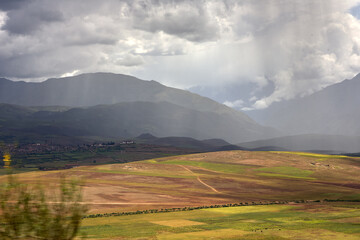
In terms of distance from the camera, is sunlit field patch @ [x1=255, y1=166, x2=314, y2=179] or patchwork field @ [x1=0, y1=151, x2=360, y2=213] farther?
sunlit field patch @ [x1=255, y1=166, x2=314, y2=179]

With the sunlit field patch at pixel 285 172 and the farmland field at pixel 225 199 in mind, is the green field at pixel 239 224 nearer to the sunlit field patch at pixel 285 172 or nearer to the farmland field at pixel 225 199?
the farmland field at pixel 225 199

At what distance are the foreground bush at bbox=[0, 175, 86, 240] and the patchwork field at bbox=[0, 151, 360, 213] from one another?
73.4 m

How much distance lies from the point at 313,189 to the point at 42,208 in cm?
12682

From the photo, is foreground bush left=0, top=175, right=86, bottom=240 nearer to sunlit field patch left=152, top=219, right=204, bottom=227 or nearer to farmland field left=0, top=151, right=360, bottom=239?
farmland field left=0, top=151, right=360, bottom=239

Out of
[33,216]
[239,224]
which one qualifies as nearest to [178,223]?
[239,224]

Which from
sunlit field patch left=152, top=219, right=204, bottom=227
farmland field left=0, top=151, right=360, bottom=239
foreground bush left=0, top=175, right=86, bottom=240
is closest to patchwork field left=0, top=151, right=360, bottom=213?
farmland field left=0, top=151, right=360, bottom=239

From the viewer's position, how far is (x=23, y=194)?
77.6 feet

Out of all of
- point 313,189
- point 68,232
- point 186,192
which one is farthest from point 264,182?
point 68,232

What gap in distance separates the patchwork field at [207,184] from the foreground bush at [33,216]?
73442 millimetres

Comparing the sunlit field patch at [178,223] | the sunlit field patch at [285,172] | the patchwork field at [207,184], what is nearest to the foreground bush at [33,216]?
the sunlit field patch at [178,223]

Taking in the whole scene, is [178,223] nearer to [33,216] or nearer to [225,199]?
[225,199]

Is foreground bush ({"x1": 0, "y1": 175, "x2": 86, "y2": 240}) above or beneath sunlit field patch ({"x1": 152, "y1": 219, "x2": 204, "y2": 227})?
above

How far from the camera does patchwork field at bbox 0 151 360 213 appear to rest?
11355 cm

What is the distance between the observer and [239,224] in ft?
248
